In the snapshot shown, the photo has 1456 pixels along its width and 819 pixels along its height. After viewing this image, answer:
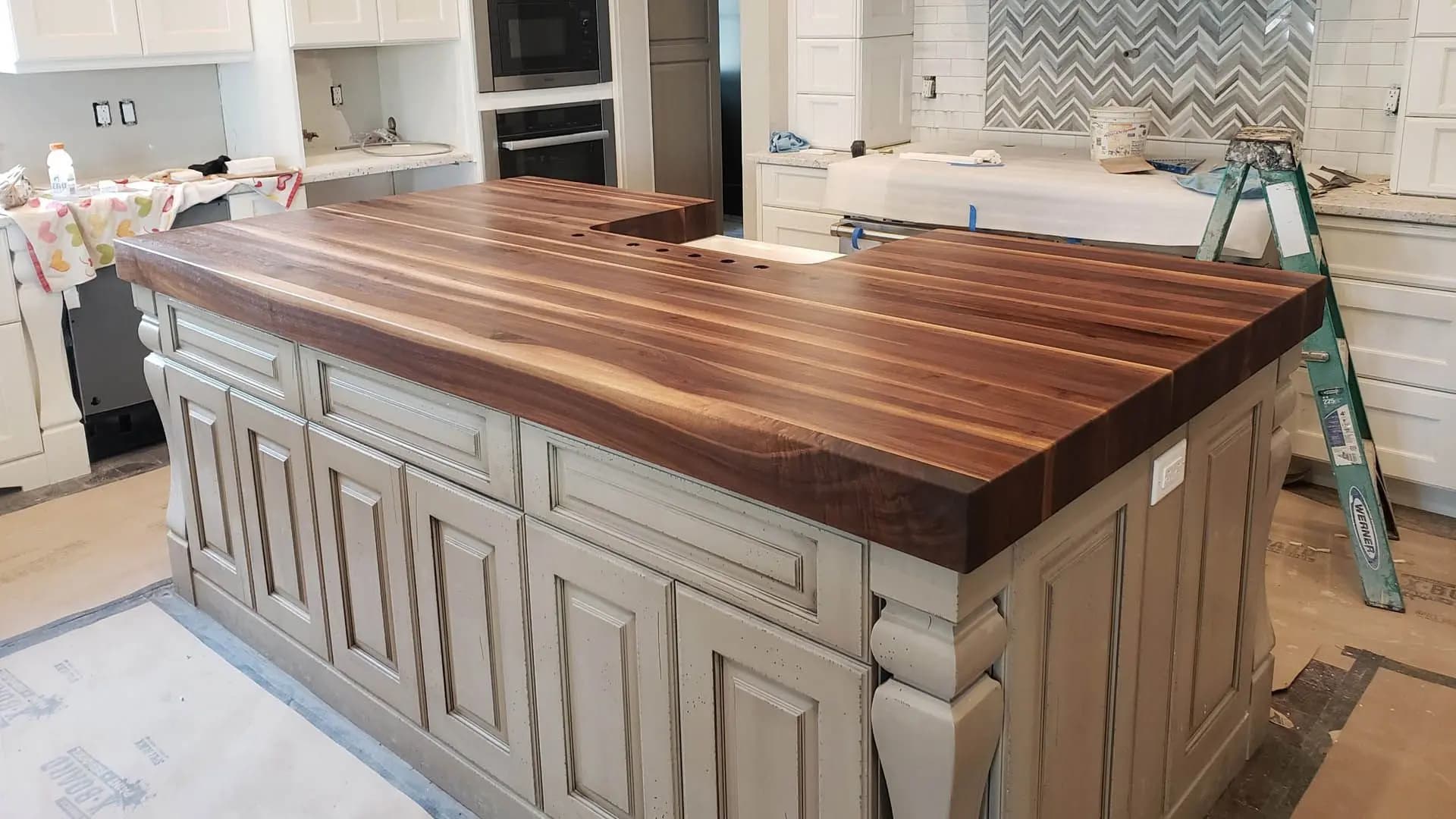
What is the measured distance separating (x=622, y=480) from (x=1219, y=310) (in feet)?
3.09

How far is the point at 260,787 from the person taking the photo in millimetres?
2227

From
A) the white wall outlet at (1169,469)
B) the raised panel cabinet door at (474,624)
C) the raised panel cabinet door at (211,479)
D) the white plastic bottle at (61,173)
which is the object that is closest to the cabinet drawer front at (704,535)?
the raised panel cabinet door at (474,624)

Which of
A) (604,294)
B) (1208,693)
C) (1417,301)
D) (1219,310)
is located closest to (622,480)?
(604,294)

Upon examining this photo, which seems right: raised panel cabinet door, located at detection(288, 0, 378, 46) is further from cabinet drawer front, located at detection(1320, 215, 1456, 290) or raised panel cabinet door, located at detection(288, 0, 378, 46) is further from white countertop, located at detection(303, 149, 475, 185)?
cabinet drawer front, located at detection(1320, 215, 1456, 290)

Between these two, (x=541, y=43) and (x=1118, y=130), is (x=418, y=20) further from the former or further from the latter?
(x=1118, y=130)

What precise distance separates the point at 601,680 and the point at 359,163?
3.25 meters

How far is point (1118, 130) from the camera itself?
12.9 feet

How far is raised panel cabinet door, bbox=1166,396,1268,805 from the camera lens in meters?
1.79

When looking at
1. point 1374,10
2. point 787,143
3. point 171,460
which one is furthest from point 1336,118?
point 171,460

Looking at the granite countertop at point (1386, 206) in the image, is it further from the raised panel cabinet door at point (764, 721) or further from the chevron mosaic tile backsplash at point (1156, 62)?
the raised panel cabinet door at point (764, 721)

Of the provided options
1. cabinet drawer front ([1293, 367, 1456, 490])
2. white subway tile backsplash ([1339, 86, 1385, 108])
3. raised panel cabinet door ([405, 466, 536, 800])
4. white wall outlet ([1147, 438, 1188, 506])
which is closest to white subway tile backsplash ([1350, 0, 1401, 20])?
white subway tile backsplash ([1339, 86, 1385, 108])

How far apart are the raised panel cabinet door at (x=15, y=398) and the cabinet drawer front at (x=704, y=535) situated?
8.77 ft

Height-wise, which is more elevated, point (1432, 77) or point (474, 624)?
point (1432, 77)

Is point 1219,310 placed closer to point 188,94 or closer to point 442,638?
point 442,638
